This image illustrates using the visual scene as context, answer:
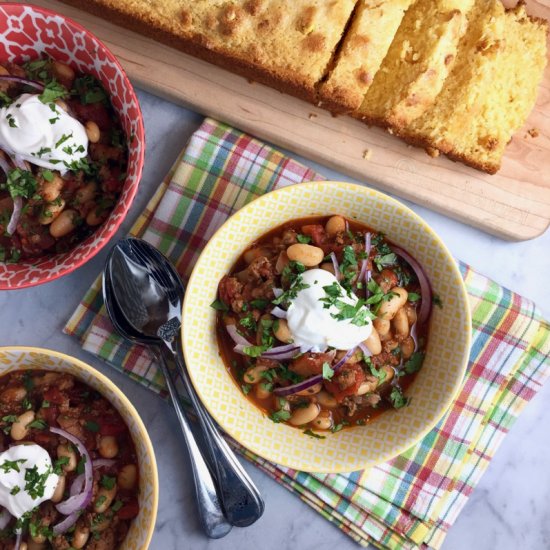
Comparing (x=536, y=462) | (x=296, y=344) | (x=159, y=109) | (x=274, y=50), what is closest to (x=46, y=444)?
(x=296, y=344)

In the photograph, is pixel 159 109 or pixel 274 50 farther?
pixel 159 109

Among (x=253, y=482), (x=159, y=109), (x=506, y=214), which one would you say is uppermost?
(x=506, y=214)

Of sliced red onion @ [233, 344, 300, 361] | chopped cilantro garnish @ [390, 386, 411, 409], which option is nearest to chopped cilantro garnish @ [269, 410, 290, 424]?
sliced red onion @ [233, 344, 300, 361]

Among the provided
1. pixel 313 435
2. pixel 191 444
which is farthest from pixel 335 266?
pixel 191 444

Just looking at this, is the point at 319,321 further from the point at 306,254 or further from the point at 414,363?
the point at 414,363

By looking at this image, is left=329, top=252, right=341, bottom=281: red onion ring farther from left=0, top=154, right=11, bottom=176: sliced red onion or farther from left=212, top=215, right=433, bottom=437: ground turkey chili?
left=0, top=154, right=11, bottom=176: sliced red onion

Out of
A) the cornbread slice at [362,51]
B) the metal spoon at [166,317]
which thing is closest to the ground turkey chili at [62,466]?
the metal spoon at [166,317]

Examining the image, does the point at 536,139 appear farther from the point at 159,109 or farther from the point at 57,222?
the point at 57,222

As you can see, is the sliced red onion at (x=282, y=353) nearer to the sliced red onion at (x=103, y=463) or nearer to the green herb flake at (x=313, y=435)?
the green herb flake at (x=313, y=435)
